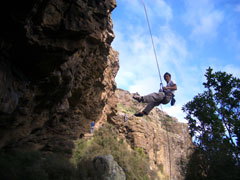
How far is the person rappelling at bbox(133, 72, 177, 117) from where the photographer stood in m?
7.86

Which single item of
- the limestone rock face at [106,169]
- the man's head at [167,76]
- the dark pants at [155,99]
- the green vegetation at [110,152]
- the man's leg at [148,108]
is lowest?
the limestone rock face at [106,169]

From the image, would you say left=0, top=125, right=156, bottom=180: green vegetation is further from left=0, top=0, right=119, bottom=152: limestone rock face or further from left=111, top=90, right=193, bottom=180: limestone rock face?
left=111, top=90, right=193, bottom=180: limestone rock face

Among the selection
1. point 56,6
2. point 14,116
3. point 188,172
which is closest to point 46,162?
point 14,116

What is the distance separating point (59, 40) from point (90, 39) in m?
2.06

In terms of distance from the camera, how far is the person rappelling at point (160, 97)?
7860 millimetres

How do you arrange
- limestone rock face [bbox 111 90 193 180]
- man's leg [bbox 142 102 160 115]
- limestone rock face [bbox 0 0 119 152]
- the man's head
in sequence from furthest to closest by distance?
limestone rock face [bbox 111 90 193 180] → the man's head → man's leg [bbox 142 102 160 115] → limestone rock face [bbox 0 0 119 152]

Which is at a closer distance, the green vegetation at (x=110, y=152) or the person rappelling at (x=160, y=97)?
the person rappelling at (x=160, y=97)

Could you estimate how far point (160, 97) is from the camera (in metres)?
7.98

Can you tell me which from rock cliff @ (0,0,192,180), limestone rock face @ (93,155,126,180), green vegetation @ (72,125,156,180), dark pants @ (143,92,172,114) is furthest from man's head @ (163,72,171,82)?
green vegetation @ (72,125,156,180)

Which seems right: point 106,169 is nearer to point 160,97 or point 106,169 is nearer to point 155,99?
point 155,99

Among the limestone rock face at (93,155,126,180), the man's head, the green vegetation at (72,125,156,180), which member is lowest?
the limestone rock face at (93,155,126,180)

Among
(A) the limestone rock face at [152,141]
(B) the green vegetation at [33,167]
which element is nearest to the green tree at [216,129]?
(A) the limestone rock face at [152,141]

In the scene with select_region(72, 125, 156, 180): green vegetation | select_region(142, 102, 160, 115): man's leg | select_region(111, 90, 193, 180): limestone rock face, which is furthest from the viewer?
select_region(111, 90, 193, 180): limestone rock face

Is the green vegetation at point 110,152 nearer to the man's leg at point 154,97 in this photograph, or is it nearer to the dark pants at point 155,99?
the dark pants at point 155,99
